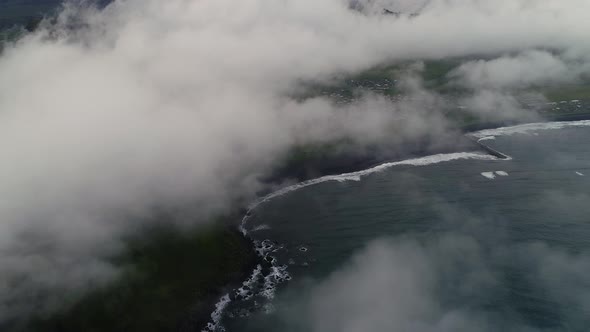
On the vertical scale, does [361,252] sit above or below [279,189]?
below

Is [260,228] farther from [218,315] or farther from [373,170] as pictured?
[373,170]

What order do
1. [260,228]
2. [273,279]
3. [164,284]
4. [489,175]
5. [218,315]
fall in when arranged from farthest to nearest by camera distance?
[489,175], [260,228], [273,279], [164,284], [218,315]

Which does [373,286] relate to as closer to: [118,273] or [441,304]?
[441,304]

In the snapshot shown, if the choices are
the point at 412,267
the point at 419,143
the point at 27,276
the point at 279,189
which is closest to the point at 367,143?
the point at 419,143

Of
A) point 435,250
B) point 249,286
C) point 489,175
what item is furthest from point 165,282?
point 489,175

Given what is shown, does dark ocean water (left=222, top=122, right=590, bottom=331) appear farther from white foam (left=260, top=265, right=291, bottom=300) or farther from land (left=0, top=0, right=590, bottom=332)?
land (left=0, top=0, right=590, bottom=332)

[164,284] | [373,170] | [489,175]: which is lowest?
[164,284]

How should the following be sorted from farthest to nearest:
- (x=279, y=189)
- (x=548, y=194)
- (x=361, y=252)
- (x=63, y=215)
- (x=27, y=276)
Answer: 1. (x=279, y=189)
2. (x=548, y=194)
3. (x=63, y=215)
4. (x=361, y=252)
5. (x=27, y=276)
